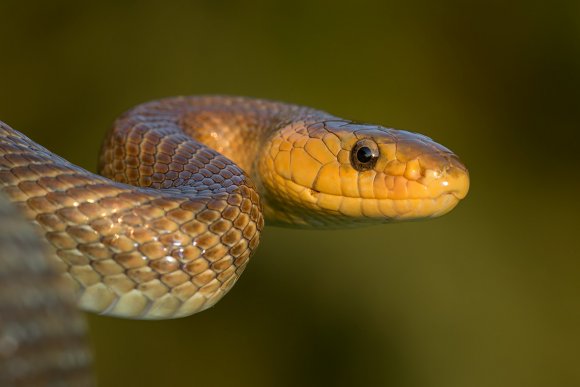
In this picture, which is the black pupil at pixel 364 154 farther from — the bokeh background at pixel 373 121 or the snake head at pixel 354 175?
the bokeh background at pixel 373 121

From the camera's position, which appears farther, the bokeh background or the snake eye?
the bokeh background

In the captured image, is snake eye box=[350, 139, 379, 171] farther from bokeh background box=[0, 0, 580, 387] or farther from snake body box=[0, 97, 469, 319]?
bokeh background box=[0, 0, 580, 387]

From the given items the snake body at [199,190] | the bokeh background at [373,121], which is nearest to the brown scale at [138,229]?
the snake body at [199,190]

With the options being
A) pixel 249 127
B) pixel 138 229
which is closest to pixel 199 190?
pixel 138 229

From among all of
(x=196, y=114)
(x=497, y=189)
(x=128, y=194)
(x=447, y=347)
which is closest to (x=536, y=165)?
(x=497, y=189)

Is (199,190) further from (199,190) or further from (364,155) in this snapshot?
(364,155)

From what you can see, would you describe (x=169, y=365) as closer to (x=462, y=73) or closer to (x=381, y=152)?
(x=462, y=73)

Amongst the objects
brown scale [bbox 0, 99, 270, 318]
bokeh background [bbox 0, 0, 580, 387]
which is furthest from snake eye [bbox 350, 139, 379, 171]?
bokeh background [bbox 0, 0, 580, 387]
